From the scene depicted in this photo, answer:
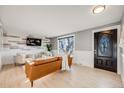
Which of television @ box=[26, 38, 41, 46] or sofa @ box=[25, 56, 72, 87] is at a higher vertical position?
television @ box=[26, 38, 41, 46]

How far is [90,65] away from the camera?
493 cm

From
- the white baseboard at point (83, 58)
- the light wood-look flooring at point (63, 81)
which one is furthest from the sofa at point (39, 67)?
the white baseboard at point (83, 58)

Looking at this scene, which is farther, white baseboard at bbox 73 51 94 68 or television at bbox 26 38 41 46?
television at bbox 26 38 41 46

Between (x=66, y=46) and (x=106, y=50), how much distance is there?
306 cm

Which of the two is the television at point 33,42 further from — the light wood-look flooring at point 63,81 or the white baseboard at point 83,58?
the light wood-look flooring at point 63,81

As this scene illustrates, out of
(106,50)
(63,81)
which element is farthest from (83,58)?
(63,81)

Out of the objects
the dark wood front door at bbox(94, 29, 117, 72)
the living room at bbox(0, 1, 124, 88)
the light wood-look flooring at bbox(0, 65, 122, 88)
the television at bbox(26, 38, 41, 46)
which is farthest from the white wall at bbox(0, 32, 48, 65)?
the dark wood front door at bbox(94, 29, 117, 72)

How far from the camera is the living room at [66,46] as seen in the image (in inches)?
112

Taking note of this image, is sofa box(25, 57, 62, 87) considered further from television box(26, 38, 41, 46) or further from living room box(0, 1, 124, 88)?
television box(26, 38, 41, 46)

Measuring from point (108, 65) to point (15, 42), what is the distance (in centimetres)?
539

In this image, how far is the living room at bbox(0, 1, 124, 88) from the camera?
9.35 feet

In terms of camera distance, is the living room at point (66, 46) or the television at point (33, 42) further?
the television at point (33, 42)

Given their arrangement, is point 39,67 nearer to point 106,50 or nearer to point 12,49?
point 106,50
